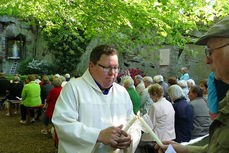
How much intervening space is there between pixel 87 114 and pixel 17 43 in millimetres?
23027

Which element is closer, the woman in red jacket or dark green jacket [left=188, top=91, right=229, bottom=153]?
dark green jacket [left=188, top=91, right=229, bottom=153]

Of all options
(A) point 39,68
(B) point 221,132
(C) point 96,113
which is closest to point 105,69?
(C) point 96,113

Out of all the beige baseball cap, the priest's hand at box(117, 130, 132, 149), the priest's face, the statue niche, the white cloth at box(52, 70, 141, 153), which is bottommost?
the priest's hand at box(117, 130, 132, 149)

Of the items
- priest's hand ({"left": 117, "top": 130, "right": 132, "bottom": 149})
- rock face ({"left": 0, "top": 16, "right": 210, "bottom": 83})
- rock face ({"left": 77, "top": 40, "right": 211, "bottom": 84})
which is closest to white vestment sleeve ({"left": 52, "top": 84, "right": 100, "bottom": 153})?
priest's hand ({"left": 117, "top": 130, "right": 132, "bottom": 149})

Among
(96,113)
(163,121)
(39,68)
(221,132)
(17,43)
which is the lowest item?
(163,121)

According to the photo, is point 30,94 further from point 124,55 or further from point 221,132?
point 124,55

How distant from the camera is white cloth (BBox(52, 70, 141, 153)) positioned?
194 cm

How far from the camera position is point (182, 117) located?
4.00 metres

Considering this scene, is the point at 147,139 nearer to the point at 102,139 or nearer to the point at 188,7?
the point at 102,139

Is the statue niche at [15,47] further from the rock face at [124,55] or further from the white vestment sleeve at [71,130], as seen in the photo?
the white vestment sleeve at [71,130]

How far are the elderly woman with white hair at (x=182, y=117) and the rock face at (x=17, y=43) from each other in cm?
1829

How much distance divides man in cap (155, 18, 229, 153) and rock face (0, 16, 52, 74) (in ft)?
67.7

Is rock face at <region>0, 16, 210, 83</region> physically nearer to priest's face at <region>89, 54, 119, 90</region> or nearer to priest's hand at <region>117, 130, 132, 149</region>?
priest's face at <region>89, 54, 119, 90</region>

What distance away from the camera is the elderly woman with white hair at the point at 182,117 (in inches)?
156
